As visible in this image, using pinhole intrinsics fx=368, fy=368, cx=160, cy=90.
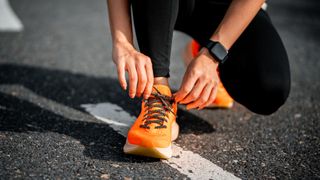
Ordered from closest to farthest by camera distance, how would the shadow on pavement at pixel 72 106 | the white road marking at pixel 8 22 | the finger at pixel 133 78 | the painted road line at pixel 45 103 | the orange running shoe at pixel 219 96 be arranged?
1. the finger at pixel 133 78
2. the shadow on pavement at pixel 72 106
3. the painted road line at pixel 45 103
4. the orange running shoe at pixel 219 96
5. the white road marking at pixel 8 22

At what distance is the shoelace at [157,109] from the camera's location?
1755 millimetres

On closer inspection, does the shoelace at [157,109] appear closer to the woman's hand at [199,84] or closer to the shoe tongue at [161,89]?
the shoe tongue at [161,89]

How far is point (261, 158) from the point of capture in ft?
6.07

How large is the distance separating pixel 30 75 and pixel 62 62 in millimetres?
399

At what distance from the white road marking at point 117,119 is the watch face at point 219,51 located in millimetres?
512

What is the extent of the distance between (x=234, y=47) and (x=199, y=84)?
503 millimetres

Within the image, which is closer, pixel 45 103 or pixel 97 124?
pixel 97 124

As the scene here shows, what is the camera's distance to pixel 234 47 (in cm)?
201

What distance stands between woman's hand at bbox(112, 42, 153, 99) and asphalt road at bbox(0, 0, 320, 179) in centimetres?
36

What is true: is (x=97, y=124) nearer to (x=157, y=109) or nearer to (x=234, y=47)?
(x=157, y=109)

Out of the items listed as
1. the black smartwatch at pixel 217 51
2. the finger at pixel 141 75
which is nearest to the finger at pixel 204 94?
the black smartwatch at pixel 217 51

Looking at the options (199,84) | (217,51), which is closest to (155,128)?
(199,84)

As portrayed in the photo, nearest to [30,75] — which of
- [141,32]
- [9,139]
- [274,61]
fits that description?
[9,139]

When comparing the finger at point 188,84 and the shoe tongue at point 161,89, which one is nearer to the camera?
the finger at point 188,84
